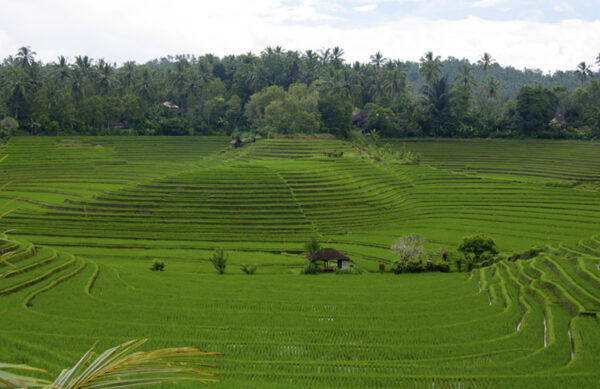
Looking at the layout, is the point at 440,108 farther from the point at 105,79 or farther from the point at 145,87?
the point at 105,79

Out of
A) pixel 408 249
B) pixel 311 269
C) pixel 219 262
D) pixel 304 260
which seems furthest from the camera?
pixel 304 260

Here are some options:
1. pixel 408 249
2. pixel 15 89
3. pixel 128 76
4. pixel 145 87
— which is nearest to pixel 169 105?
pixel 145 87

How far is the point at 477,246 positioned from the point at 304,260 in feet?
37.3

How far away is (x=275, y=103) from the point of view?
7644 cm

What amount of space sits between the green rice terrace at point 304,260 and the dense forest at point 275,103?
5820 mm

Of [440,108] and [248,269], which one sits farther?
[440,108]

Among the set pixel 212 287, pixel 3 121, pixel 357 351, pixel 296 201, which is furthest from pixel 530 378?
pixel 3 121

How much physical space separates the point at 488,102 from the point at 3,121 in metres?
82.4

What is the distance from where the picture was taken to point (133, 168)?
6325 cm

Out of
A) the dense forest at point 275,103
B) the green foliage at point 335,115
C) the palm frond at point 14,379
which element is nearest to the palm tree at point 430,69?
the dense forest at point 275,103

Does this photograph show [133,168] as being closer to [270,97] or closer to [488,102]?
[270,97]

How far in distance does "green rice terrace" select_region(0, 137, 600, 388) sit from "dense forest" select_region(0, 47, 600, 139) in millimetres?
5820

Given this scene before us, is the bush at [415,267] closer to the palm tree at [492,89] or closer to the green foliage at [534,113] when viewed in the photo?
the green foliage at [534,113]

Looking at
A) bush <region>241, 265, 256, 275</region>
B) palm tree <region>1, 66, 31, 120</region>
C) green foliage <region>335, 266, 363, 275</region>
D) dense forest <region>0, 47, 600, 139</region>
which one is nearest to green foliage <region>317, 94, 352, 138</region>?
dense forest <region>0, 47, 600, 139</region>
